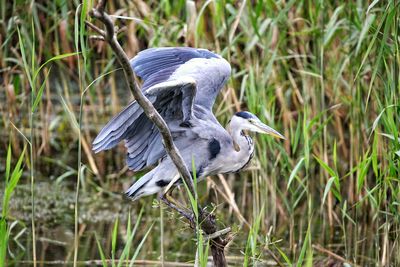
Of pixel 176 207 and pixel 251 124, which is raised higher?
pixel 251 124

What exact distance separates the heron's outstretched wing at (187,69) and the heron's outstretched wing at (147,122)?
0.20 m

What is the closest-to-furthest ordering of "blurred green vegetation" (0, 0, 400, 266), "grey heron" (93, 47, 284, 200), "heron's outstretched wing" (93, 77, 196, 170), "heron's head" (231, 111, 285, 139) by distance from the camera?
"heron's outstretched wing" (93, 77, 196, 170)
"grey heron" (93, 47, 284, 200)
"heron's head" (231, 111, 285, 139)
"blurred green vegetation" (0, 0, 400, 266)

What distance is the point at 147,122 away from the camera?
304 centimetres

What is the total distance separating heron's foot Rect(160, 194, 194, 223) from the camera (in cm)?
289

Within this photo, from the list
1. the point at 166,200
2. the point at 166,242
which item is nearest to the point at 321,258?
the point at 166,242

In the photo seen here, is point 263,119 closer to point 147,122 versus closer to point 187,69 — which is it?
point 187,69

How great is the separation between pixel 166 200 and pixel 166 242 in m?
1.32

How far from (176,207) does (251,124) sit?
467 mm

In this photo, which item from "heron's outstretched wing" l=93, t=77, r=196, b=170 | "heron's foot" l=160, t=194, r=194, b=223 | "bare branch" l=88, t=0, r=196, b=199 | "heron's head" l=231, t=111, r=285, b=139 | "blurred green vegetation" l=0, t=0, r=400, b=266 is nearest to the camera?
"bare branch" l=88, t=0, r=196, b=199

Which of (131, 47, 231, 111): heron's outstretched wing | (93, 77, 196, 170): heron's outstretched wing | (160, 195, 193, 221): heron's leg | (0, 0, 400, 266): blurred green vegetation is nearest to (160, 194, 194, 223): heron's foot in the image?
(160, 195, 193, 221): heron's leg

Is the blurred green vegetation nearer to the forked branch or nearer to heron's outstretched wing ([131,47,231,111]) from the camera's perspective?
heron's outstretched wing ([131,47,231,111])

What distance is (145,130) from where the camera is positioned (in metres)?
3.07

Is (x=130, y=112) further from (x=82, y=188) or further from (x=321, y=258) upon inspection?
(x=82, y=188)

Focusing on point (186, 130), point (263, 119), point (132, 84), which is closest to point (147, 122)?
point (186, 130)
